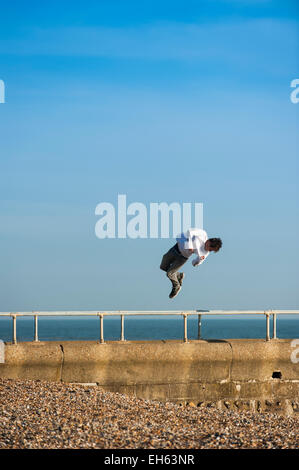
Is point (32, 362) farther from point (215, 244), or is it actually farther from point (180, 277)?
point (215, 244)

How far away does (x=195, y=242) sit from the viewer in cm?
1128

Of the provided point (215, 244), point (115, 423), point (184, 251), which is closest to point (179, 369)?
point (115, 423)

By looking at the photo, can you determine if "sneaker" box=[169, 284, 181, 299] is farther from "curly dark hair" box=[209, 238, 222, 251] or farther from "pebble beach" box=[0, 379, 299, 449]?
"pebble beach" box=[0, 379, 299, 449]

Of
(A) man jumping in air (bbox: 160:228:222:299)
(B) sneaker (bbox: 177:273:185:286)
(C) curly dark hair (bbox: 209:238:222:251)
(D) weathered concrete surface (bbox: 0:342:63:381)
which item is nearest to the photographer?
(C) curly dark hair (bbox: 209:238:222:251)

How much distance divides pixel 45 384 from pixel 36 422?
2331mm

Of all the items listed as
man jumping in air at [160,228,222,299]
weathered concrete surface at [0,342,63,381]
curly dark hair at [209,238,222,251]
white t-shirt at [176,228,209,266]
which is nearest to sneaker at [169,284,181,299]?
man jumping in air at [160,228,222,299]

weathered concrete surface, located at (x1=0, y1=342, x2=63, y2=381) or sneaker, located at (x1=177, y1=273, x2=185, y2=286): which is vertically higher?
sneaker, located at (x1=177, y1=273, x2=185, y2=286)

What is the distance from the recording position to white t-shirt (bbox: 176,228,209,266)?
11.2 metres

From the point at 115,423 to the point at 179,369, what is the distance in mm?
3501

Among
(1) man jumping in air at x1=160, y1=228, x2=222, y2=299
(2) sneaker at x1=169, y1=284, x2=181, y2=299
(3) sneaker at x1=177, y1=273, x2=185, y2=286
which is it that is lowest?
(2) sneaker at x1=169, y1=284, x2=181, y2=299

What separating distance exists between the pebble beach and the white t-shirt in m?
2.66

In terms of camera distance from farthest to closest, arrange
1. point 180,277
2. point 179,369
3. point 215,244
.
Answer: point 179,369 < point 180,277 < point 215,244

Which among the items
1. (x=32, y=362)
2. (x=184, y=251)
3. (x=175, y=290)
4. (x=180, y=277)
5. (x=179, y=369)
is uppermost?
(x=184, y=251)

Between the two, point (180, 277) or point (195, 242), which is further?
point (180, 277)
